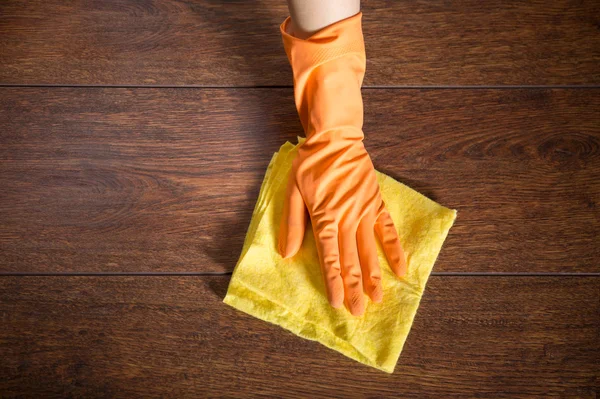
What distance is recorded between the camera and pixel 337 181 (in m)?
0.67

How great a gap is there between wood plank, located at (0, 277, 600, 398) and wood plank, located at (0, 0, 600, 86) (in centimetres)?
31

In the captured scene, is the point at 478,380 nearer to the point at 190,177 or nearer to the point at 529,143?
the point at 529,143

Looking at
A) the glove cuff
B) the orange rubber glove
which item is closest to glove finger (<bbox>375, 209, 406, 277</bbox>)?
the orange rubber glove

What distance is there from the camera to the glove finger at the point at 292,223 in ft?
2.13

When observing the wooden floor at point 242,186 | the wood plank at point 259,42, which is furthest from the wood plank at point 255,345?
the wood plank at point 259,42

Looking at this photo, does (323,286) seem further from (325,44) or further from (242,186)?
(325,44)

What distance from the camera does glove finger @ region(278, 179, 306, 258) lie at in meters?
0.65

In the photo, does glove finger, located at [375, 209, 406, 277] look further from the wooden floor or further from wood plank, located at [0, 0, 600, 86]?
wood plank, located at [0, 0, 600, 86]

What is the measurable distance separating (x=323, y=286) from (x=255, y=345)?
12 centimetres

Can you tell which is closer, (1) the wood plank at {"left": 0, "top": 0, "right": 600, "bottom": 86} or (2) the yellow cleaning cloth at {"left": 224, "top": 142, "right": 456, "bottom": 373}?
(2) the yellow cleaning cloth at {"left": 224, "top": 142, "right": 456, "bottom": 373}

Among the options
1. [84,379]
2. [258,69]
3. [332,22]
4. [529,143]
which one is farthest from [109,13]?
[529,143]

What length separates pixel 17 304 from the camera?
670mm

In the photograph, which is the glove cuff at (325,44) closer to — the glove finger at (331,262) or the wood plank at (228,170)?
the wood plank at (228,170)

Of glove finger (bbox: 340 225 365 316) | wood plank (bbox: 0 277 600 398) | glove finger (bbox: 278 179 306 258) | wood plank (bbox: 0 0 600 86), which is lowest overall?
wood plank (bbox: 0 277 600 398)
